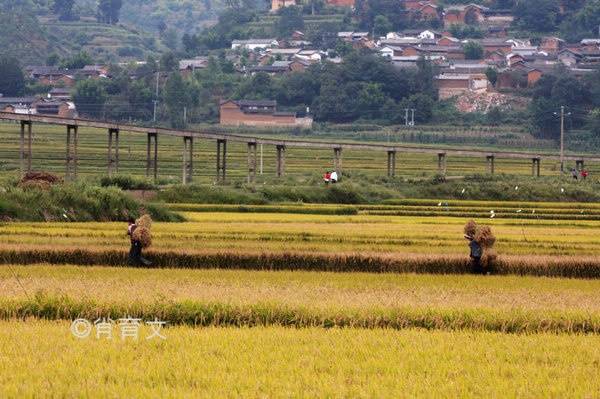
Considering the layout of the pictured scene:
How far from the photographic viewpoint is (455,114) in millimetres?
108125

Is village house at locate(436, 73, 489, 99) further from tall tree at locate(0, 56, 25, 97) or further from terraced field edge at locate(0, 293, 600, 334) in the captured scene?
terraced field edge at locate(0, 293, 600, 334)

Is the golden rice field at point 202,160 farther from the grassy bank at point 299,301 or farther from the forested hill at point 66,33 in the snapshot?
the forested hill at point 66,33

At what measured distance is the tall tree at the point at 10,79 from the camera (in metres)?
112

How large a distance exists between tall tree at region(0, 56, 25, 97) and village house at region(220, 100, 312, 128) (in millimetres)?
19225

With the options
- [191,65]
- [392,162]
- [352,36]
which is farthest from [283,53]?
[392,162]

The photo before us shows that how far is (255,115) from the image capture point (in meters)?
104

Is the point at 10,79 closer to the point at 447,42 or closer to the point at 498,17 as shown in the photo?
the point at 447,42

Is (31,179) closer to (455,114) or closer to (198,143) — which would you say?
(198,143)

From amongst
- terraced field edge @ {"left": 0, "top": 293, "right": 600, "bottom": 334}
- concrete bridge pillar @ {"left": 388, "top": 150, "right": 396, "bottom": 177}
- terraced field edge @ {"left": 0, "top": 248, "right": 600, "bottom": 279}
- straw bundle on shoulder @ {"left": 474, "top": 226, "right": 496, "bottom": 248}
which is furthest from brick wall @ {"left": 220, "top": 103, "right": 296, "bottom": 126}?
terraced field edge @ {"left": 0, "top": 293, "right": 600, "bottom": 334}

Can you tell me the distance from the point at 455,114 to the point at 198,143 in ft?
72.8

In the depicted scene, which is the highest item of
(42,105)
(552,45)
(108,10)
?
(108,10)

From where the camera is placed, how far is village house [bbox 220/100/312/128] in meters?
103

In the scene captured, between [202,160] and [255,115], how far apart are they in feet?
90.7

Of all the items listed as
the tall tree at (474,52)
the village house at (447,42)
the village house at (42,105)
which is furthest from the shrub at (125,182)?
the village house at (447,42)
